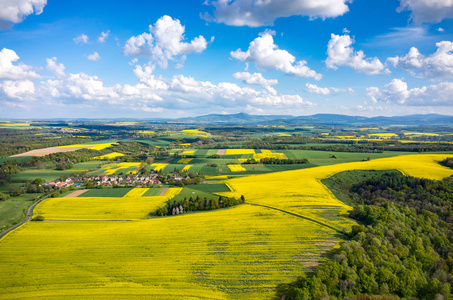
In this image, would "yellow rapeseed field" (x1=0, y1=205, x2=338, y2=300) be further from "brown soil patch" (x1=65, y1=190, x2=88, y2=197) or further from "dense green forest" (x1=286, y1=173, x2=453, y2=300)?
"brown soil patch" (x1=65, y1=190, x2=88, y2=197)

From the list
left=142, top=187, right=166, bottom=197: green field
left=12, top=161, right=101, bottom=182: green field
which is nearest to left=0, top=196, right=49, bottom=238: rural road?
left=142, top=187, right=166, bottom=197: green field

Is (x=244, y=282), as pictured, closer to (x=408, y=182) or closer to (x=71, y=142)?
(x=408, y=182)

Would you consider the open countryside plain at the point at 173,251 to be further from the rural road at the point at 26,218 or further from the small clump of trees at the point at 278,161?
the small clump of trees at the point at 278,161

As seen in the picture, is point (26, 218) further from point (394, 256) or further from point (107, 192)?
point (394, 256)

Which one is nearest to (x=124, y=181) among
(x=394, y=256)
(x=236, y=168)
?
(x=236, y=168)

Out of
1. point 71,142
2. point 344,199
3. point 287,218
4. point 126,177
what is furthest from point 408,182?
point 71,142

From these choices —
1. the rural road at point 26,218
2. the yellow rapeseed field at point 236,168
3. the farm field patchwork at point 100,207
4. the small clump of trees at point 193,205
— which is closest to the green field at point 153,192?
Answer: the farm field patchwork at point 100,207

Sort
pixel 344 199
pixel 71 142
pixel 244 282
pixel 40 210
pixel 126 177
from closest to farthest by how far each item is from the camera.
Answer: pixel 244 282, pixel 40 210, pixel 344 199, pixel 126 177, pixel 71 142
